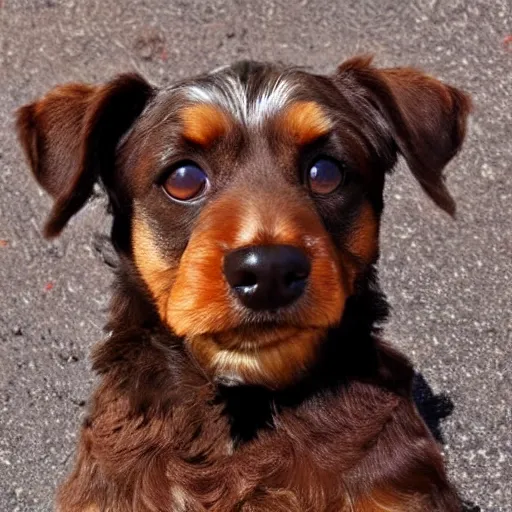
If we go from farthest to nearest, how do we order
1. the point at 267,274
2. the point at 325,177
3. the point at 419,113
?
1. the point at 419,113
2. the point at 325,177
3. the point at 267,274

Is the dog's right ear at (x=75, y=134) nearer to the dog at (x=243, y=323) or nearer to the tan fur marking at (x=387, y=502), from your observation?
the dog at (x=243, y=323)

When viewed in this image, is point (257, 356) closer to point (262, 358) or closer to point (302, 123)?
point (262, 358)

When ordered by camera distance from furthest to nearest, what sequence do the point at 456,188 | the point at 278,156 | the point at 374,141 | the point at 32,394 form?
the point at 456,188
the point at 32,394
the point at 374,141
the point at 278,156

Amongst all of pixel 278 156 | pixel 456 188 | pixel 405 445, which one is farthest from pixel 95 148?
pixel 456 188

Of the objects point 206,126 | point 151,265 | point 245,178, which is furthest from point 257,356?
point 206,126

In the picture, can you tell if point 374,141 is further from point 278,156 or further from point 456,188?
point 456,188

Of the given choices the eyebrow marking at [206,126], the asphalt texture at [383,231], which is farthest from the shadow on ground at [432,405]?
the eyebrow marking at [206,126]

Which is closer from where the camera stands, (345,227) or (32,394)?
(345,227)
